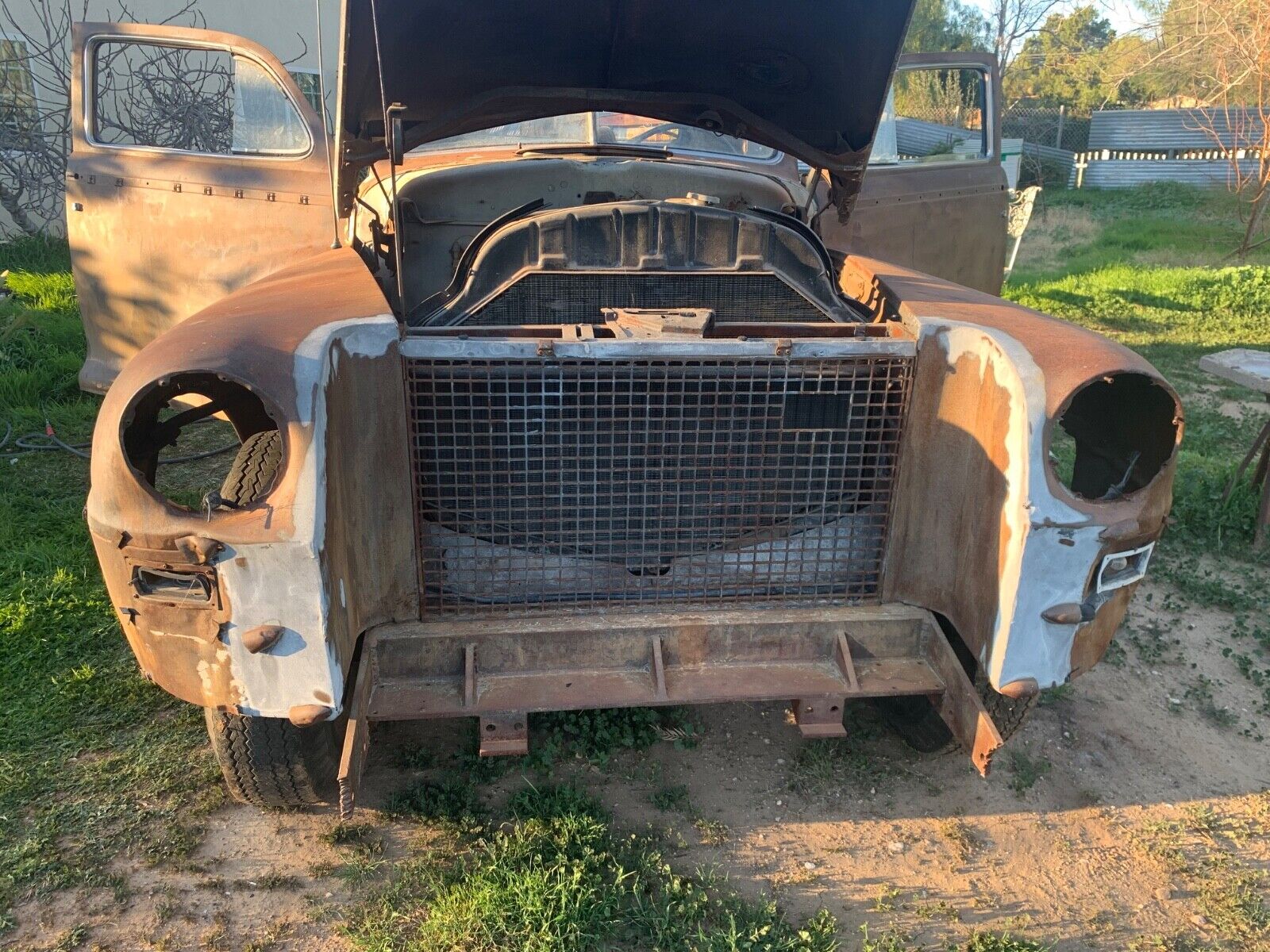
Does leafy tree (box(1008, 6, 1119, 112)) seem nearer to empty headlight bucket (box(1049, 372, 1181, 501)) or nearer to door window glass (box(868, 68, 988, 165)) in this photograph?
door window glass (box(868, 68, 988, 165))

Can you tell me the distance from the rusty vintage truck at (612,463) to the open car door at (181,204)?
0.90 m

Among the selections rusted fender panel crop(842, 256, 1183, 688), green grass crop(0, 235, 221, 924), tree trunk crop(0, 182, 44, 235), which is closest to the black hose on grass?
green grass crop(0, 235, 221, 924)

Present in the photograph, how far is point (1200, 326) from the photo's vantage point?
30.9 feet

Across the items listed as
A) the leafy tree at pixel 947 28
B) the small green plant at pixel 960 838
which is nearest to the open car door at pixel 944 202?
the small green plant at pixel 960 838

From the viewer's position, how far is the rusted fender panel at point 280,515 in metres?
2.12

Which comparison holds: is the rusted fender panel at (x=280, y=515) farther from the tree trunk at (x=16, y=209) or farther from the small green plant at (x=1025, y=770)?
the tree trunk at (x=16, y=209)

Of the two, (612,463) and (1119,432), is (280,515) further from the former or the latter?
(1119,432)

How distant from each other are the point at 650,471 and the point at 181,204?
2.73 m

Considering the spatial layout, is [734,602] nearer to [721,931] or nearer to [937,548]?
[937,548]

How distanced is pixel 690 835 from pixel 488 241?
1.84m

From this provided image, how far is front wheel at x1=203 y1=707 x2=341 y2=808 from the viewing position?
2586mm

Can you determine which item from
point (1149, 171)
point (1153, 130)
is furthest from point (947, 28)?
point (1149, 171)

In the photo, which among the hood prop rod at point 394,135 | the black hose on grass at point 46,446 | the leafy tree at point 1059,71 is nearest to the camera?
the hood prop rod at point 394,135

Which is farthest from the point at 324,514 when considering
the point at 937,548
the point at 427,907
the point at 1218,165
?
the point at 1218,165
